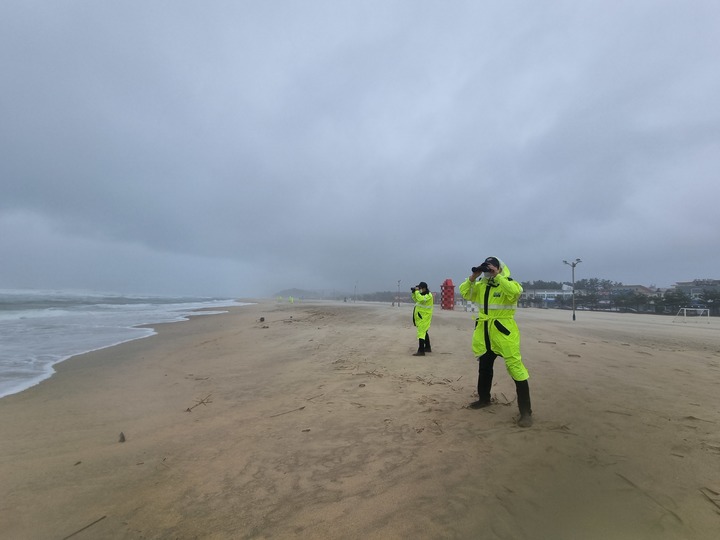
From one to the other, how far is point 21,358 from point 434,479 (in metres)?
11.8

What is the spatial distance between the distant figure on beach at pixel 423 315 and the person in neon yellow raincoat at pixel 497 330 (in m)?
4.04

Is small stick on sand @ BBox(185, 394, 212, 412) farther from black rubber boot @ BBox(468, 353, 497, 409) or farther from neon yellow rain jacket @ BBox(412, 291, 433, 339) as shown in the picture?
neon yellow rain jacket @ BBox(412, 291, 433, 339)

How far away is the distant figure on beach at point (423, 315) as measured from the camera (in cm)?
929

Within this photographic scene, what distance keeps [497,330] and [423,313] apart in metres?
4.60

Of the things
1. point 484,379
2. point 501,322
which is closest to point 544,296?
point 484,379

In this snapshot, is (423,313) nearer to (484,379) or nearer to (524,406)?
(484,379)

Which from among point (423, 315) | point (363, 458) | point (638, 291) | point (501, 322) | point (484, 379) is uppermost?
point (638, 291)

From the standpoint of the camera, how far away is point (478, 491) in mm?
2990

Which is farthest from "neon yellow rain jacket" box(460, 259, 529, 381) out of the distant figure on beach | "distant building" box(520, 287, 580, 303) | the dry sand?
"distant building" box(520, 287, 580, 303)

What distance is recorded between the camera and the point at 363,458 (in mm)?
3645

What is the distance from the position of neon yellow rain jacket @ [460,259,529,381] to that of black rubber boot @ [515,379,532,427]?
0.11 meters

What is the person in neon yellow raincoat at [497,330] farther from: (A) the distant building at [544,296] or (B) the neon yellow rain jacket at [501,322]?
(A) the distant building at [544,296]

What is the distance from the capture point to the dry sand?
8.77 feet

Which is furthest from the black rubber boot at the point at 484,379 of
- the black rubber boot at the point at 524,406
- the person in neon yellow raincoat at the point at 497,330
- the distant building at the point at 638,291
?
the distant building at the point at 638,291
